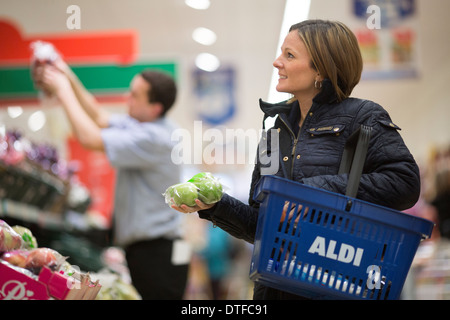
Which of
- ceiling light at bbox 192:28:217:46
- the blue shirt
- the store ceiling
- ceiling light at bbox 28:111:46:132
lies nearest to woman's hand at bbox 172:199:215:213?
the blue shirt

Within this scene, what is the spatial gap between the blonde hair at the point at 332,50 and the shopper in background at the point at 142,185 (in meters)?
1.67

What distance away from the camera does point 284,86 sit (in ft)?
6.52

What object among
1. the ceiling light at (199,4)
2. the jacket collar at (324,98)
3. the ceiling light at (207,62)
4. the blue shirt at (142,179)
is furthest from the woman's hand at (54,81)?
the ceiling light at (207,62)

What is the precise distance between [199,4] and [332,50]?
246 inches

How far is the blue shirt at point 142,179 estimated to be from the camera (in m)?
3.40

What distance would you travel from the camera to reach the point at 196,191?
6.03 ft

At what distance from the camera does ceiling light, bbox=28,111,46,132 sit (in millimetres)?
6824

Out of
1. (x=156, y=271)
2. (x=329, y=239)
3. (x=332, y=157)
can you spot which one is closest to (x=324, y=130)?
(x=332, y=157)

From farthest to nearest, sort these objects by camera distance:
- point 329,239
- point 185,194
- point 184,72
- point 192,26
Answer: point 184,72 < point 192,26 < point 185,194 < point 329,239

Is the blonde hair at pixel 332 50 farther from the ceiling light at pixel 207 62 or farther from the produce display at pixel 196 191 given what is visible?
the ceiling light at pixel 207 62

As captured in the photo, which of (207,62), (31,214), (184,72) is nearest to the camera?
(31,214)

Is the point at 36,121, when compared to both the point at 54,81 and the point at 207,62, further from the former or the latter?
the point at 54,81
